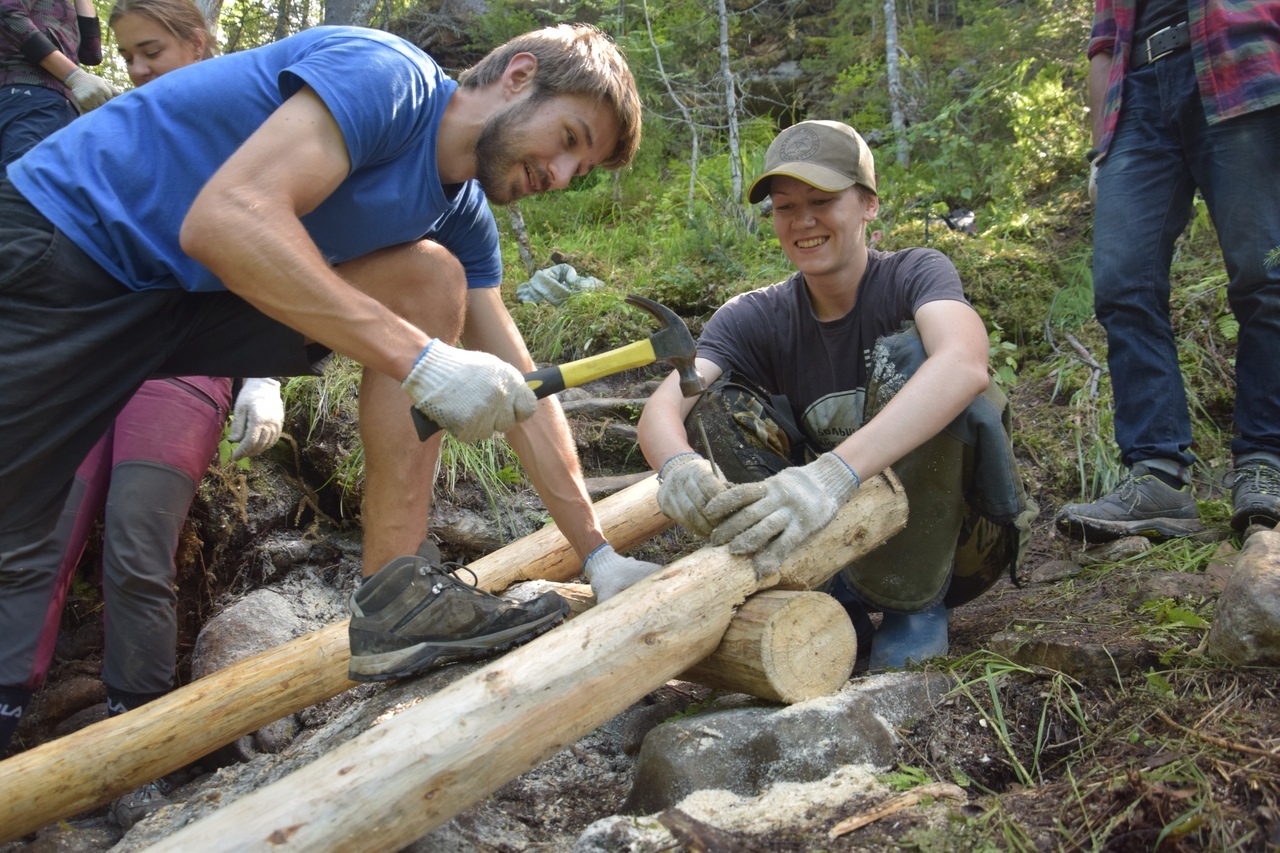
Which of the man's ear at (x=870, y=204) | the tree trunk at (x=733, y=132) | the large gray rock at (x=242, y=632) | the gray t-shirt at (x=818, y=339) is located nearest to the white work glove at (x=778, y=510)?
the gray t-shirt at (x=818, y=339)

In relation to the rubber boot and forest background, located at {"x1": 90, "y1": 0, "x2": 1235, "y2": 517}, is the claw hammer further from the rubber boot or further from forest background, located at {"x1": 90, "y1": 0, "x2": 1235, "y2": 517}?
forest background, located at {"x1": 90, "y1": 0, "x2": 1235, "y2": 517}

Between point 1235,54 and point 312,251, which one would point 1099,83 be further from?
point 312,251

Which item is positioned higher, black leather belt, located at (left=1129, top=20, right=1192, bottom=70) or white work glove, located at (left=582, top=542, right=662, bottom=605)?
black leather belt, located at (left=1129, top=20, right=1192, bottom=70)

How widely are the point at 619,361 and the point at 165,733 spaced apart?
5.14 feet

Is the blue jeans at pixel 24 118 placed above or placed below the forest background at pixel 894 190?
above

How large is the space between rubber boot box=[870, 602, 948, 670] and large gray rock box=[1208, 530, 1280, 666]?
2.46 feet

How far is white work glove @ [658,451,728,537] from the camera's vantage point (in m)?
2.33

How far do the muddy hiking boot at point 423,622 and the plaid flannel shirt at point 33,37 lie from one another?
3130 millimetres

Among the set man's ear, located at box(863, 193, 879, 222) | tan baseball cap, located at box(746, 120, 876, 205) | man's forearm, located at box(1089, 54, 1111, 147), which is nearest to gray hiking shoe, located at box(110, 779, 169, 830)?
tan baseball cap, located at box(746, 120, 876, 205)

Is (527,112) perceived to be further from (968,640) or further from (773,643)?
(968,640)

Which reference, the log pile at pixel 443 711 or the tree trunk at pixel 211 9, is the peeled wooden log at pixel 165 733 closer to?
the log pile at pixel 443 711

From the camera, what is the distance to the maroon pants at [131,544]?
8.91 ft

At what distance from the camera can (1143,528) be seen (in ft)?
9.70

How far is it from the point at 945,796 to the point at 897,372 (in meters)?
1.19
